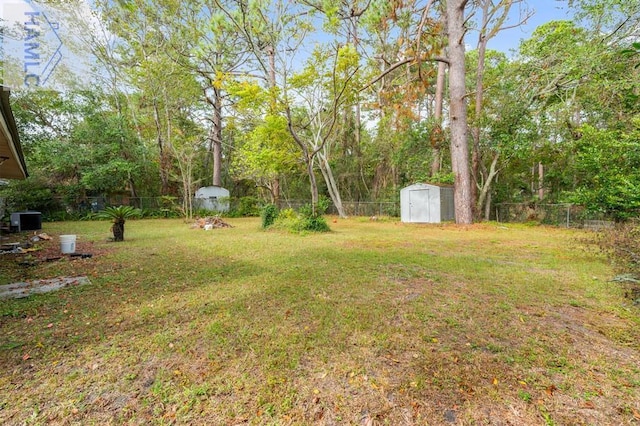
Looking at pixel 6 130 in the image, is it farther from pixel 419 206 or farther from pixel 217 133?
pixel 217 133

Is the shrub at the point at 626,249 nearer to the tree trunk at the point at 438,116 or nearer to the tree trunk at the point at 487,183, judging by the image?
the tree trunk at the point at 487,183

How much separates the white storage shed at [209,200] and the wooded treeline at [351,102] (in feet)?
5.66

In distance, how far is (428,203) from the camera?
1330cm

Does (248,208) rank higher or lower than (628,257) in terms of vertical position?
higher

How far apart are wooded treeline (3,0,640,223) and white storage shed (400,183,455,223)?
99 centimetres

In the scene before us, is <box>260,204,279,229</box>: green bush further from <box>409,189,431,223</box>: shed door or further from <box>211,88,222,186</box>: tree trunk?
<box>211,88,222,186</box>: tree trunk

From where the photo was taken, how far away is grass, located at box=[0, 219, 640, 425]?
1.71 meters

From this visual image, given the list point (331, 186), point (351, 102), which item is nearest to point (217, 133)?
point (331, 186)

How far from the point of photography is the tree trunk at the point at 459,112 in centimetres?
1100

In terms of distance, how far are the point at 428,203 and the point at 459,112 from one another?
13.2 ft

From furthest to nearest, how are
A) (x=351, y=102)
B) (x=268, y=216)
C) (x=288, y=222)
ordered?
(x=351, y=102) → (x=268, y=216) → (x=288, y=222)

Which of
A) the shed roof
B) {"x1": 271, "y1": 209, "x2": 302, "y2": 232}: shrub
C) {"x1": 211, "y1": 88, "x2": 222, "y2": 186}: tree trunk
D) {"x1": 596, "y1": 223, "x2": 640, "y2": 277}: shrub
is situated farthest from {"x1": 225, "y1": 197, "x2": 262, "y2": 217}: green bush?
{"x1": 596, "y1": 223, "x2": 640, "y2": 277}: shrub

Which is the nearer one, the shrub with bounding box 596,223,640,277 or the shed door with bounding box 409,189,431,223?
the shrub with bounding box 596,223,640,277

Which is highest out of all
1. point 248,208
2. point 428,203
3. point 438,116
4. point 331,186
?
point 438,116
